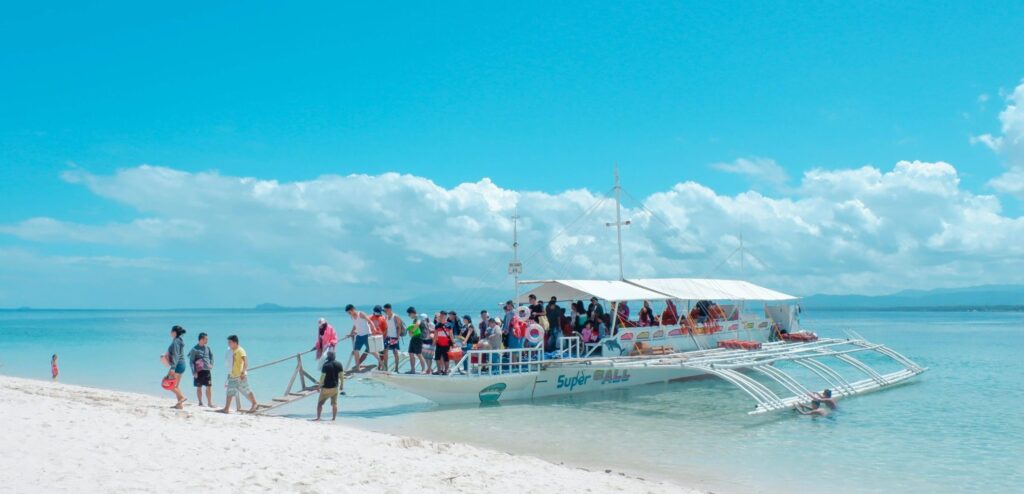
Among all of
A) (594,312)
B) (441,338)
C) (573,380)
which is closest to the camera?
(441,338)

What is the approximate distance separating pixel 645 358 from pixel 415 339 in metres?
6.67

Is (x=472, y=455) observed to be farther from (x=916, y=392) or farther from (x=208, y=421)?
Result: (x=916, y=392)

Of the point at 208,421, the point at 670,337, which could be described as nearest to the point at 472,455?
the point at 208,421

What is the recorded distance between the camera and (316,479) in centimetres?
880

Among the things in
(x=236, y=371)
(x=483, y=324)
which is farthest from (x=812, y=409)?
(x=236, y=371)

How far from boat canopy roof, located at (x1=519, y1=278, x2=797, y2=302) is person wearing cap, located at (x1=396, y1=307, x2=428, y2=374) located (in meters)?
3.45

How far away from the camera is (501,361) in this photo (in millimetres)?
18125

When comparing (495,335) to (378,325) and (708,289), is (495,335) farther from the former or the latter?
(708,289)

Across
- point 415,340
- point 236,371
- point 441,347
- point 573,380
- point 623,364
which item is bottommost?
point 573,380

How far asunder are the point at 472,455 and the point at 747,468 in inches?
192

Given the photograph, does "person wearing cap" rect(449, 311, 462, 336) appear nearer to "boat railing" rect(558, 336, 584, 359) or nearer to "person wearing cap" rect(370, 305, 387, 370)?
"person wearing cap" rect(370, 305, 387, 370)

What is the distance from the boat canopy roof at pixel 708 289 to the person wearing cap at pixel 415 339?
24.9 feet

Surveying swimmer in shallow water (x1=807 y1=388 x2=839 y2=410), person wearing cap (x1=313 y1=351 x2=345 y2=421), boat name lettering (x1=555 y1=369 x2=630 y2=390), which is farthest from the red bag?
swimmer in shallow water (x1=807 y1=388 x2=839 y2=410)

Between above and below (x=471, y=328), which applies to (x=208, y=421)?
below
